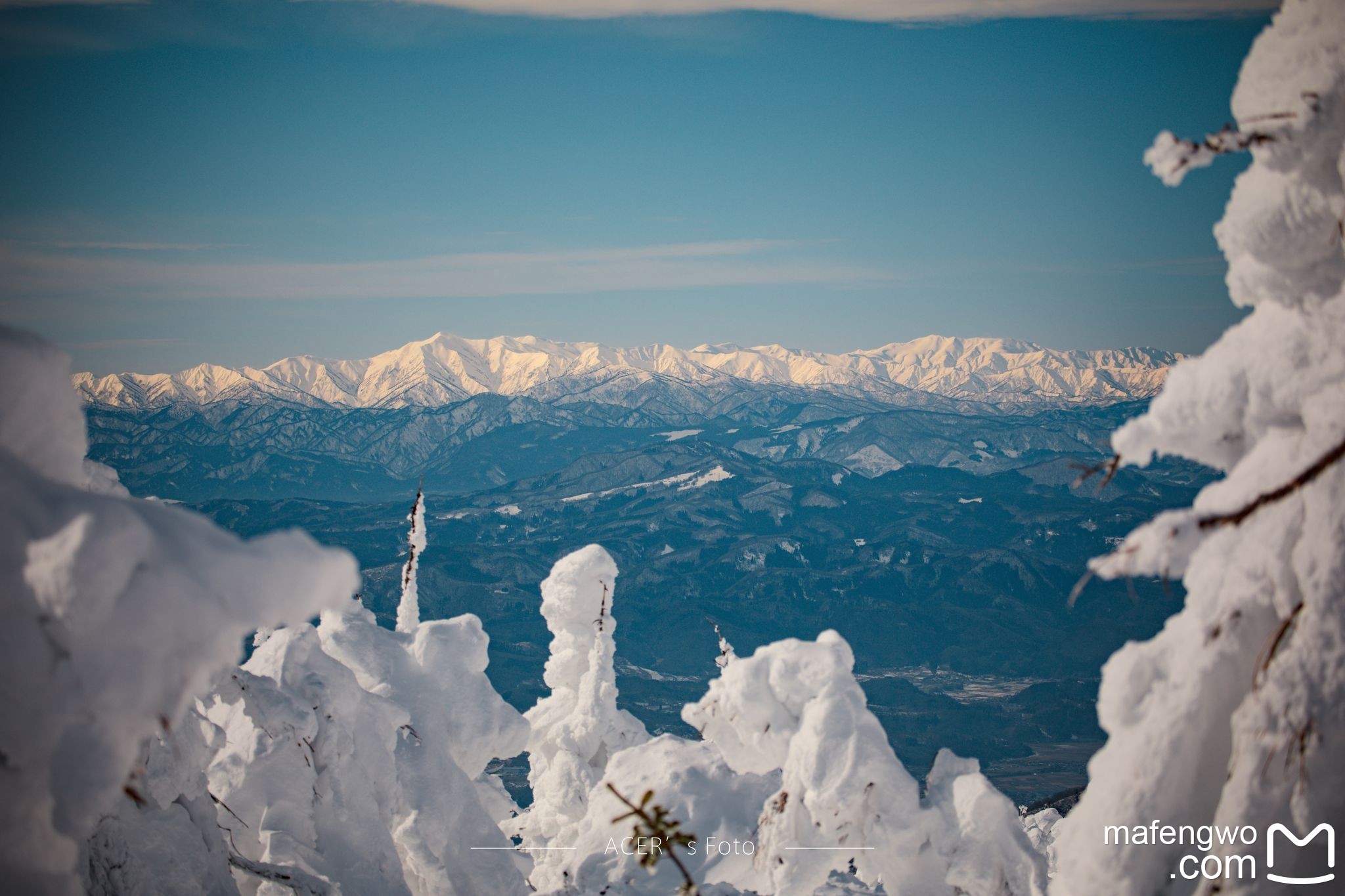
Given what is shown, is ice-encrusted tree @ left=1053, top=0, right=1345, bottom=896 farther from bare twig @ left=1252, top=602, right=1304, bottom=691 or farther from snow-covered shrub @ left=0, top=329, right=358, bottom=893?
snow-covered shrub @ left=0, top=329, right=358, bottom=893

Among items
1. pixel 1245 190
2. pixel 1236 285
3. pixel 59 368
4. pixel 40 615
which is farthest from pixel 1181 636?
pixel 59 368

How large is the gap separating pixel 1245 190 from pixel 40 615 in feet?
20.2

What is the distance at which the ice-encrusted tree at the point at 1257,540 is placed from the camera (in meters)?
4.51

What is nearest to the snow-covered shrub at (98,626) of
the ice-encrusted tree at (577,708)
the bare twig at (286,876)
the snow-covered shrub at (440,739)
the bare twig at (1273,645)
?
the bare twig at (1273,645)

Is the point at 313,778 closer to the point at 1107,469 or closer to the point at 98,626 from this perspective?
the point at 98,626

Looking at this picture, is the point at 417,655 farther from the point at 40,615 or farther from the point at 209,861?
the point at 40,615

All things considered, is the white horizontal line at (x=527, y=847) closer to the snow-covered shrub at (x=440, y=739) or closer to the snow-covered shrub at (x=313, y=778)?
the snow-covered shrub at (x=440, y=739)

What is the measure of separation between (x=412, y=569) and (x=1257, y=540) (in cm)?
1771

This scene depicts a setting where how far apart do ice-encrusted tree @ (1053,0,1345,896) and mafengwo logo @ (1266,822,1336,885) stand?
38 millimetres

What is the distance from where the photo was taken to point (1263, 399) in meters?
4.92

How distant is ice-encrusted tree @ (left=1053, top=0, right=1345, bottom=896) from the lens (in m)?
4.51

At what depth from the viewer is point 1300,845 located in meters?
4.69

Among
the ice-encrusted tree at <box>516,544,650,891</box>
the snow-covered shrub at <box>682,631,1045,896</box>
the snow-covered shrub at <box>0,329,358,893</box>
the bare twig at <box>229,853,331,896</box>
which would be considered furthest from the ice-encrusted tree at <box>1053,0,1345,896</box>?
the ice-encrusted tree at <box>516,544,650,891</box>

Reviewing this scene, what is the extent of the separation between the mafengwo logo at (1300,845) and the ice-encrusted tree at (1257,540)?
0.04 m
